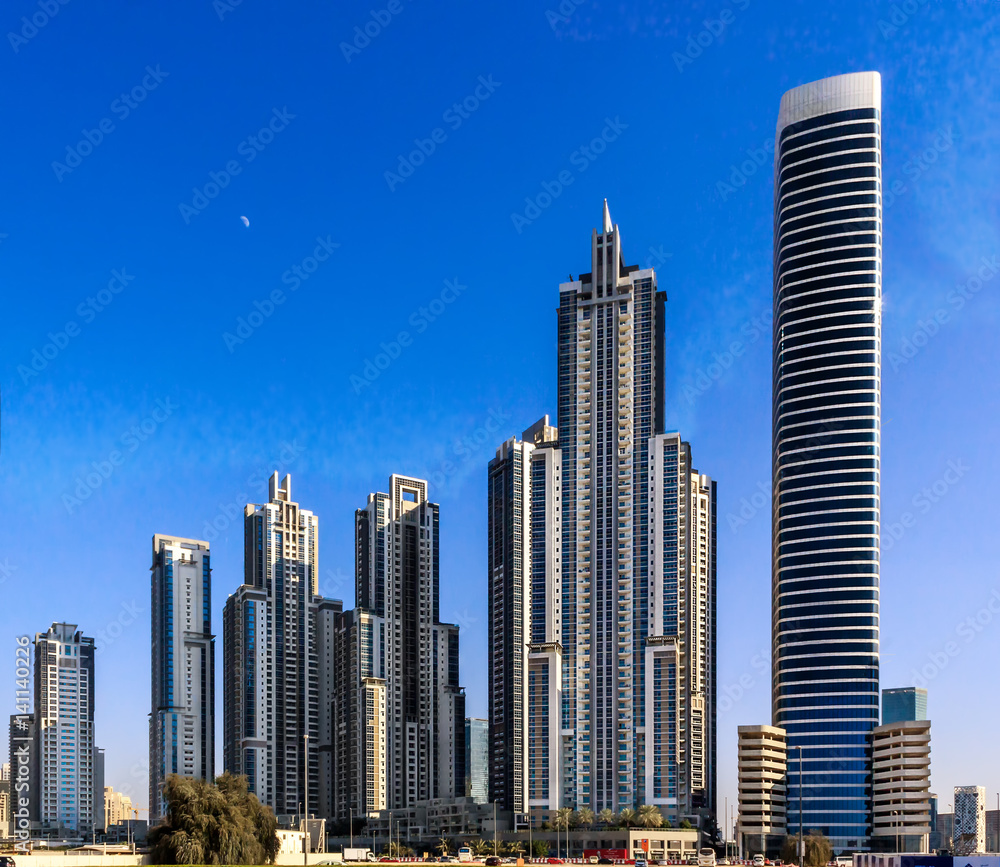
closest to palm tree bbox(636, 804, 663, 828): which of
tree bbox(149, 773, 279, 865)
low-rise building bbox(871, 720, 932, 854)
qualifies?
Answer: low-rise building bbox(871, 720, 932, 854)

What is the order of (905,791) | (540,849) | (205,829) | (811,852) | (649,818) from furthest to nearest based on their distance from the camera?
(905,791) < (649,818) < (540,849) < (811,852) < (205,829)

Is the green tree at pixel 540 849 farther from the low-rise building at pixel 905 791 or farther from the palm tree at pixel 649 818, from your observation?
the low-rise building at pixel 905 791

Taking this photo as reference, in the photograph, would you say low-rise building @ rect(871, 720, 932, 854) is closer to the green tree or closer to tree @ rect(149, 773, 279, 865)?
the green tree

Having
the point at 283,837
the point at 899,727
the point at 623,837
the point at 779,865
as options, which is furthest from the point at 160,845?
the point at 899,727

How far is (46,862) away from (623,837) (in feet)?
366

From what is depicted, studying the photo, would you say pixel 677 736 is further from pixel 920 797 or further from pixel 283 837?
pixel 283 837

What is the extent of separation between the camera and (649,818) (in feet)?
631

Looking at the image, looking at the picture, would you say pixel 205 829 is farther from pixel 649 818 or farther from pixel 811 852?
pixel 649 818

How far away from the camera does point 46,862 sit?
303ft

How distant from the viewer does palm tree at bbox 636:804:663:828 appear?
629 feet

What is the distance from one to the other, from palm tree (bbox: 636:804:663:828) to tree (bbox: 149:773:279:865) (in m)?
97.2

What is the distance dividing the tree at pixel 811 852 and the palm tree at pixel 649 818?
1802cm

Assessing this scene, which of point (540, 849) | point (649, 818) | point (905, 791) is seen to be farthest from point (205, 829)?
point (905, 791)

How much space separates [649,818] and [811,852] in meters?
30.4
